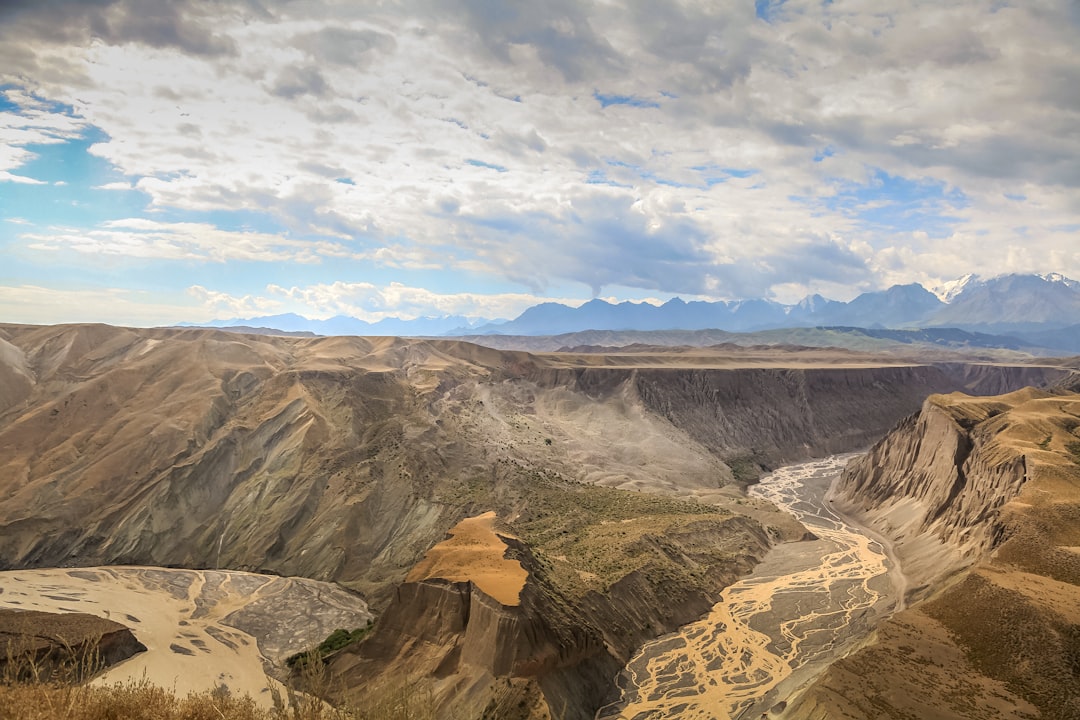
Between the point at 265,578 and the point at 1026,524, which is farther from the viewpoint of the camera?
the point at 265,578

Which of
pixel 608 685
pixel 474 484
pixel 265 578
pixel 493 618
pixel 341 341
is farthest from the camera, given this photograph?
pixel 341 341

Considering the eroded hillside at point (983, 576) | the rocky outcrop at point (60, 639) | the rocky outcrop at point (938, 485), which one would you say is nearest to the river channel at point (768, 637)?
the rocky outcrop at point (938, 485)

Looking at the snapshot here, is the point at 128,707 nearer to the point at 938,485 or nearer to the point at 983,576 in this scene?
the point at 983,576

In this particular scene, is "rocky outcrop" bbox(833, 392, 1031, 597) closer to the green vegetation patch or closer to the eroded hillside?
the eroded hillside

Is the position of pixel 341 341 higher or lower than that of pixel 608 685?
higher

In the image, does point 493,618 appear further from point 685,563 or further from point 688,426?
point 688,426

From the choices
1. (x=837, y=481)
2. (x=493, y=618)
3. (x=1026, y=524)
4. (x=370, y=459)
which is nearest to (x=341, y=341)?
(x=370, y=459)
